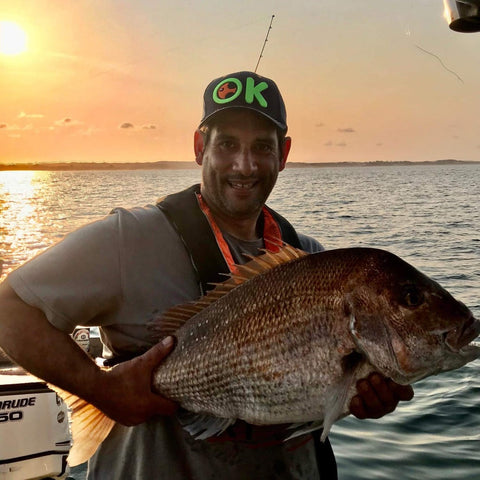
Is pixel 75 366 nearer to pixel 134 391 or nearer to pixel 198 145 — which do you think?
pixel 134 391

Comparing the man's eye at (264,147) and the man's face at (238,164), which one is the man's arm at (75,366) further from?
the man's eye at (264,147)

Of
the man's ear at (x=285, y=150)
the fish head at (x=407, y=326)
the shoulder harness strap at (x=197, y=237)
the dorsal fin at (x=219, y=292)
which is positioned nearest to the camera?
the fish head at (x=407, y=326)

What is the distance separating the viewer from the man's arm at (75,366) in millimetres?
2711

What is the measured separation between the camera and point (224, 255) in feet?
10.7

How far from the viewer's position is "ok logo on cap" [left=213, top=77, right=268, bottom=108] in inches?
137

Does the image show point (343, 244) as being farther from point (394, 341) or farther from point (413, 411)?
point (394, 341)

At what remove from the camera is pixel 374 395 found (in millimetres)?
2695

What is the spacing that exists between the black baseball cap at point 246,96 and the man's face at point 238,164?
5 centimetres

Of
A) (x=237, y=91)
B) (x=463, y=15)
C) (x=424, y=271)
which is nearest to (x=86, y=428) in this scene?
(x=237, y=91)

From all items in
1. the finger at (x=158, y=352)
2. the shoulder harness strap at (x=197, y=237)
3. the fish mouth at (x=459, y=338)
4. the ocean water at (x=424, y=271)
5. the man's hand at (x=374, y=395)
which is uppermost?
the shoulder harness strap at (x=197, y=237)

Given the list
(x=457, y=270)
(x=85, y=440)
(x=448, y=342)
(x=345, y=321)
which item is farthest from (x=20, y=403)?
(x=457, y=270)

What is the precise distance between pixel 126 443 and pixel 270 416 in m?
0.79

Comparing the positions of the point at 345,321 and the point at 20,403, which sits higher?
the point at 345,321

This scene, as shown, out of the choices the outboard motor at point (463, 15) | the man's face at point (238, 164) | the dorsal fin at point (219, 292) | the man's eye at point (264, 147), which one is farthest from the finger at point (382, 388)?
the outboard motor at point (463, 15)
